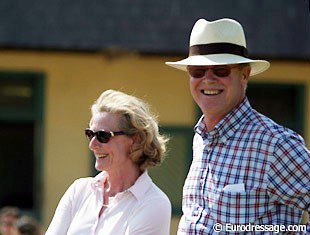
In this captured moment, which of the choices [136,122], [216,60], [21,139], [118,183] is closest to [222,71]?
[216,60]

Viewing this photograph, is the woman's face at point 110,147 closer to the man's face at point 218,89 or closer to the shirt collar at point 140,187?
the shirt collar at point 140,187

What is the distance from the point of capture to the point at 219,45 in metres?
4.82

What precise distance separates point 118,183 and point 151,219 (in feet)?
0.88

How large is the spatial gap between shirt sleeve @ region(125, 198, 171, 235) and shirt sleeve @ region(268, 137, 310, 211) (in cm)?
60

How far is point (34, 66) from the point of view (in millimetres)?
11961

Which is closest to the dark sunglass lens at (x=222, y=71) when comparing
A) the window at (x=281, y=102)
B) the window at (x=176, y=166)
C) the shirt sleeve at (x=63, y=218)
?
the shirt sleeve at (x=63, y=218)

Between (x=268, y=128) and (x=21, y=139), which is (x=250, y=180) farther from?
(x=21, y=139)

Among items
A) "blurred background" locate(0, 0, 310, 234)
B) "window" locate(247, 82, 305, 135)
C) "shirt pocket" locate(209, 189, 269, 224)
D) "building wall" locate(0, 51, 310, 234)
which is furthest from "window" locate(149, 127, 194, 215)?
"shirt pocket" locate(209, 189, 269, 224)

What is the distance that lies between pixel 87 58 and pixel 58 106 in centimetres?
66

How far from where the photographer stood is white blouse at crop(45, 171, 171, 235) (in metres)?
4.74

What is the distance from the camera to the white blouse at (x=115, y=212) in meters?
4.74

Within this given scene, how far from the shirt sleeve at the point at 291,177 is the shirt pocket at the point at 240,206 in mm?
60

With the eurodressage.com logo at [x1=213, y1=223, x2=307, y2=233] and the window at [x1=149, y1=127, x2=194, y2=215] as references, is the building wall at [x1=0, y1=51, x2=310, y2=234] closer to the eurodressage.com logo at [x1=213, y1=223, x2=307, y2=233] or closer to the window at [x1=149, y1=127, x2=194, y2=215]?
the window at [x1=149, y1=127, x2=194, y2=215]

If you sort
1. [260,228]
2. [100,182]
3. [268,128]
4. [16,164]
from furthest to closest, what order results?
[16,164] → [100,182] → [268,128] → [260,228]
